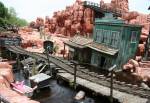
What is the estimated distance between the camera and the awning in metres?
29.7

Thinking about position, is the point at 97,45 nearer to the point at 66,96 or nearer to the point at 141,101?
the point at 66,96

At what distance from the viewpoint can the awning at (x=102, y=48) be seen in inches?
1168

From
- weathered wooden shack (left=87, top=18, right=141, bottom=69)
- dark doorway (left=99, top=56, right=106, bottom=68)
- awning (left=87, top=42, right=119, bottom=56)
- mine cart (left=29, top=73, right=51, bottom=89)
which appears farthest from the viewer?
dark doorway (left=99, top=56, right=106, bottom=68)

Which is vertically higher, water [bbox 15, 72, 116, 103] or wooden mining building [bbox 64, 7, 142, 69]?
wooden mining building [bbox 64, 7, 142, 69]

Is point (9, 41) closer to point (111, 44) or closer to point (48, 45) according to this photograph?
point (48, 45)

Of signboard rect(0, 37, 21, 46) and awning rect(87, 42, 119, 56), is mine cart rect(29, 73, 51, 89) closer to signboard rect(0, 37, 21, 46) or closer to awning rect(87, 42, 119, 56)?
awning rect(87, 42, 119, 56)

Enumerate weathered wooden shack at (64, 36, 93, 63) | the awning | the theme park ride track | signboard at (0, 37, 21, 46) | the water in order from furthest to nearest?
signboard at (0, 37, 21, 46) → weathered wooden shack at (64, 36, 93, 63) → the awning → the water → the theme park ride track

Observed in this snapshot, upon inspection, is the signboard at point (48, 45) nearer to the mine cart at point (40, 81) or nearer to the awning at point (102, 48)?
the awning at point (102, 48)

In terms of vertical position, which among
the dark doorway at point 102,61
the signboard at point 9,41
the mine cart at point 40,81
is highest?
the signboard at point 9,41

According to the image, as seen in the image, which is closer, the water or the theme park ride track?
the theme park ride track

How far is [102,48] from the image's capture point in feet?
103

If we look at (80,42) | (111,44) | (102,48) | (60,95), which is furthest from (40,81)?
(80,42)

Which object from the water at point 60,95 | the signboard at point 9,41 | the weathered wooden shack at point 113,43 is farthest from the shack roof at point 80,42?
the signboard at point 9,41

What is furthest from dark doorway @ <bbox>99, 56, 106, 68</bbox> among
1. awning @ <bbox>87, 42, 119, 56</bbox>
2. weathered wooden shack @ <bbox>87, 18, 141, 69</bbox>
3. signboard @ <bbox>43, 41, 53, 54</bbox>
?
signboard @ <bbox>43, 41, 53, 54</bbox>
